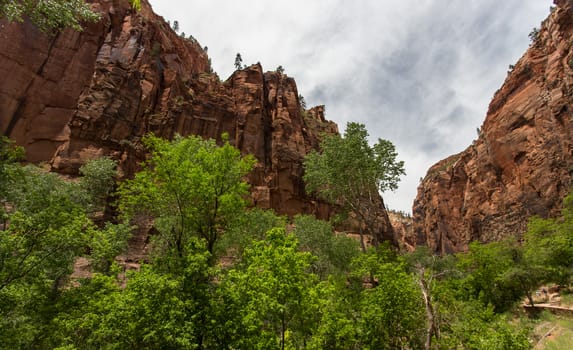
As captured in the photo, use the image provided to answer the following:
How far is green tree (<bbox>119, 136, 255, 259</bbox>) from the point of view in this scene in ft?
40.1

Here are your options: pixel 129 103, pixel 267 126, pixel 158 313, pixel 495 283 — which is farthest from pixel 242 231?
pixel 267 126

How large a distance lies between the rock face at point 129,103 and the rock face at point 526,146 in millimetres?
19990

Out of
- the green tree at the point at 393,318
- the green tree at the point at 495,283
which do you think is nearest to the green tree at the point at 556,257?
the green tree at the point at 495,283

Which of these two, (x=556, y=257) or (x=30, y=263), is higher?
(x=556, y=257)

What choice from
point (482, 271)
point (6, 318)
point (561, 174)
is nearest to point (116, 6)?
point (6, 318)

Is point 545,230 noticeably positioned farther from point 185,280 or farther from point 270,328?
point 185,280

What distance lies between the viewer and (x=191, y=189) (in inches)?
479

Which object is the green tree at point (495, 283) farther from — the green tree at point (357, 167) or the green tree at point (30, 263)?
the green tree at point (30, 263)

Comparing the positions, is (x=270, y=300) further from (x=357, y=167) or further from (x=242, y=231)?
(x=357, y=167)

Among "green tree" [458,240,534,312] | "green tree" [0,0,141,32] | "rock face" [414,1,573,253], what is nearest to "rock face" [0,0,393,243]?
"rock face" [414,1,573,253]

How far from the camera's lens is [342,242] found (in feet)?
111

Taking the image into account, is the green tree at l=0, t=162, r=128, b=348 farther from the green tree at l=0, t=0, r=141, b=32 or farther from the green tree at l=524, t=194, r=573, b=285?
the green tree at l=524, t=194, r=573, b=285

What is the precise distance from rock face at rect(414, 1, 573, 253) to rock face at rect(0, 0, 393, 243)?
20.0 m

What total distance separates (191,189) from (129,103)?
3966cm
